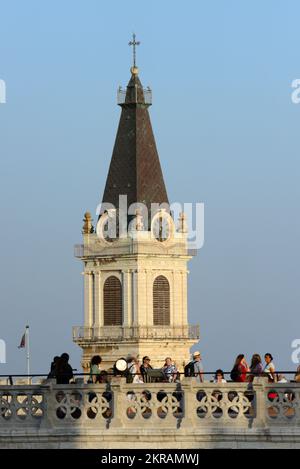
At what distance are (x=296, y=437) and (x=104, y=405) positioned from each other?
274 cm

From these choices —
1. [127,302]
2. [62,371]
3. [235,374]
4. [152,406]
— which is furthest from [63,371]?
[127,302]

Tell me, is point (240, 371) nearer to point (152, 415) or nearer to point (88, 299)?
point (152, 415)

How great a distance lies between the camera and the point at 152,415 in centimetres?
2894

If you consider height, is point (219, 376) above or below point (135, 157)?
below

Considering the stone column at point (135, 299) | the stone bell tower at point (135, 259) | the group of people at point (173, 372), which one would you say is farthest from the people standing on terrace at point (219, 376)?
the stone column at point (135, 299)

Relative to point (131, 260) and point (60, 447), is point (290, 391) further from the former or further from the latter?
point (131, 260)

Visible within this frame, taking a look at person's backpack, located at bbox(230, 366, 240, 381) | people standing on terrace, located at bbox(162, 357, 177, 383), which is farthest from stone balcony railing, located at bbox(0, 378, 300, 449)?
people standing on terrace, located at bbox(162, 357, 177, 383)

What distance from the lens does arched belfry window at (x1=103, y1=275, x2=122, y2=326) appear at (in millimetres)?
125750

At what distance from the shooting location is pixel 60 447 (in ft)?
95.5

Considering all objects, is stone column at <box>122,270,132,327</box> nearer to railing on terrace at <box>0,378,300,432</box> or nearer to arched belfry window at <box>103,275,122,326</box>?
Result: arched belfry window at <box>103,275,122,326</box>

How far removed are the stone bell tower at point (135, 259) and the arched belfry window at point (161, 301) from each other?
6cm

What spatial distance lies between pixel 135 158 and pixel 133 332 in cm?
1013

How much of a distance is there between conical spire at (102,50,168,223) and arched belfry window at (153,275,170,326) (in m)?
5.13
